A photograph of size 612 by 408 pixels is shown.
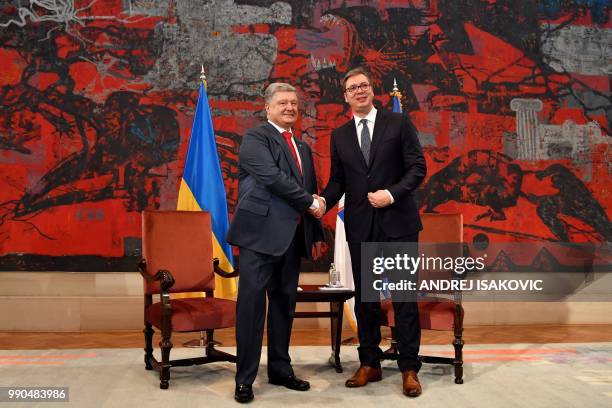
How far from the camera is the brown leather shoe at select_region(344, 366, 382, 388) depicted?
368 centimetres

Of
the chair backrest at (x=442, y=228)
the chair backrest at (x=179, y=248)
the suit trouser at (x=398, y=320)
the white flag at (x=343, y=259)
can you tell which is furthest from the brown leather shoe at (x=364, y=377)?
the white flag at (x=343, y=259)

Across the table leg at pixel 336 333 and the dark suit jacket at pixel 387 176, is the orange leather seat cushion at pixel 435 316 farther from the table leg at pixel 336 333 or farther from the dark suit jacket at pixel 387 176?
the dark suit jacket at pixel 387 176

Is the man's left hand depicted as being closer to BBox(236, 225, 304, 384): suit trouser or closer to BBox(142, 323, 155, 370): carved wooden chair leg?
BBox(236, 225, 304, 384): suit trouser

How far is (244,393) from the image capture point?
3334 millimetres

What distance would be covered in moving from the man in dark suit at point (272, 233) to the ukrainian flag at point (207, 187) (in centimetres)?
166

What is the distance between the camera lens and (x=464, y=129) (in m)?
6.48

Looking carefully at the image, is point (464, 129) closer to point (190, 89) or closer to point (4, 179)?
point (190, 89)

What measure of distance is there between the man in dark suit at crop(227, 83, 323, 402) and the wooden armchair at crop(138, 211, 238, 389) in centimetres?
40

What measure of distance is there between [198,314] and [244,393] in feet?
2.15

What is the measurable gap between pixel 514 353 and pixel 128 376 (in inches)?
119

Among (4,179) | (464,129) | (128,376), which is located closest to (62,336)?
(4,179)

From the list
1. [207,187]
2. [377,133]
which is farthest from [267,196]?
[207,187]

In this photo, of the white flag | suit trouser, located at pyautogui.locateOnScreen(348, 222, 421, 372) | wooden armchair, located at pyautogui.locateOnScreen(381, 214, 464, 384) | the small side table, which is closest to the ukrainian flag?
the white flag

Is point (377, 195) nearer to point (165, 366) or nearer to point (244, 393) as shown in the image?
point (244, 393)
